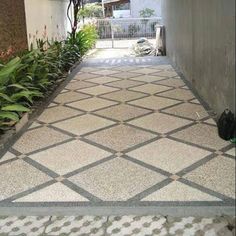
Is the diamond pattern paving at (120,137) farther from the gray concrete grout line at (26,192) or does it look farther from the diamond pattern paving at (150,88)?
the diamond pattern paving at (150,88)

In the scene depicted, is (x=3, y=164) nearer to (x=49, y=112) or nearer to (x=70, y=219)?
(x=70, y=219)

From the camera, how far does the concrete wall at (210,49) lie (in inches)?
120

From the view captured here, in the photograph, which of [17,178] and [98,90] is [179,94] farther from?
[17,178]

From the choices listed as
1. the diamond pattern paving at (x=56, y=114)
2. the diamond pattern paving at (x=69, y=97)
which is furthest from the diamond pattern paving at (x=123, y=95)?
the diamond pattern paving at (x=56, y=114)

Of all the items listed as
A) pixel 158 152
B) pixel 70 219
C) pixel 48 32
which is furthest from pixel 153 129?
pixel 48 32

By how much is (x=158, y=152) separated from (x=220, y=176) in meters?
0.58

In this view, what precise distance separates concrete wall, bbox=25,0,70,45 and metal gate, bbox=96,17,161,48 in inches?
170

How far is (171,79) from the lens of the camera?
5.78 metres

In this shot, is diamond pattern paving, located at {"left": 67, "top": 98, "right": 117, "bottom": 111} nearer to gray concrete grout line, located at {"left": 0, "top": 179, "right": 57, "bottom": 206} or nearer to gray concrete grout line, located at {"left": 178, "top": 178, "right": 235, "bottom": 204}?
gray concrete grout line, located at {"left": 0, "top": 179, "right": 57, "bottom": 206}

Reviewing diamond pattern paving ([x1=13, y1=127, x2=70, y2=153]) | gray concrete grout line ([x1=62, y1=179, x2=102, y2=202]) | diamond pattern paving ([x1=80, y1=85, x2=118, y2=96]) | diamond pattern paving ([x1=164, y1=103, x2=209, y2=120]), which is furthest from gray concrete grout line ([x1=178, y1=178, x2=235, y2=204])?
diamond pattern paving ([x1=80, y1=85, x2=118, y2=96])

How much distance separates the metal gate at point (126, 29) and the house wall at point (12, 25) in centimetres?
811

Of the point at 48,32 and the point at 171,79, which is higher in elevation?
the point at 48,32

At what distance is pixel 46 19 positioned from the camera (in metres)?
6.88

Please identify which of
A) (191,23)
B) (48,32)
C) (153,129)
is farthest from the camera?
(48,32)
